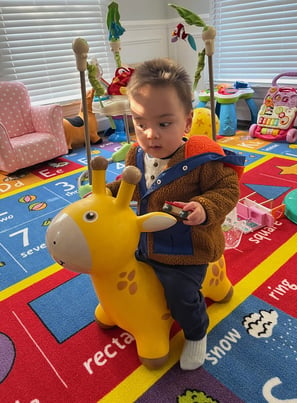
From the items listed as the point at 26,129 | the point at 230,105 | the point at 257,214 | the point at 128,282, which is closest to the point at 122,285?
the point at 128,282

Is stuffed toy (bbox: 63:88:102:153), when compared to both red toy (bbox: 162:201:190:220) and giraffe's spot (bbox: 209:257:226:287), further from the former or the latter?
red toy (bbox: 162:201:190:220)

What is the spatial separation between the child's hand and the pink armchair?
2184 millimetres

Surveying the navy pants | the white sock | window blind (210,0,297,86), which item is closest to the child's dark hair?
the navy pants

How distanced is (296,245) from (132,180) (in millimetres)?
1050

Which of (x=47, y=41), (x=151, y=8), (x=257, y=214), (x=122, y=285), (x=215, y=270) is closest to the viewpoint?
(x=122, y=285)

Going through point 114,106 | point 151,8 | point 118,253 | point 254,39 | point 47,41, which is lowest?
point 118,253

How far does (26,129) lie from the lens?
2.96 meters

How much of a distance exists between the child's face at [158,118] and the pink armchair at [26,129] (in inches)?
80.0

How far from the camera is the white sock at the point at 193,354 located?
0.92 meters

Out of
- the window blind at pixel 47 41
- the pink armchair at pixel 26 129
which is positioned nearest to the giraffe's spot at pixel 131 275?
the pink armchair at pixel 26 129

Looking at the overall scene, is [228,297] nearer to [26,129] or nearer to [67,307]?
[67,307]

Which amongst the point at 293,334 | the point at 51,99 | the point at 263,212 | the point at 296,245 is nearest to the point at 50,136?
the point at 51,99

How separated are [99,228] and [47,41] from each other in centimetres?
317

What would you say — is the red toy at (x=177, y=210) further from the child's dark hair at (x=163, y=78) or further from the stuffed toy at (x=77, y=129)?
the stuffed toy at (x=77, y=129)
